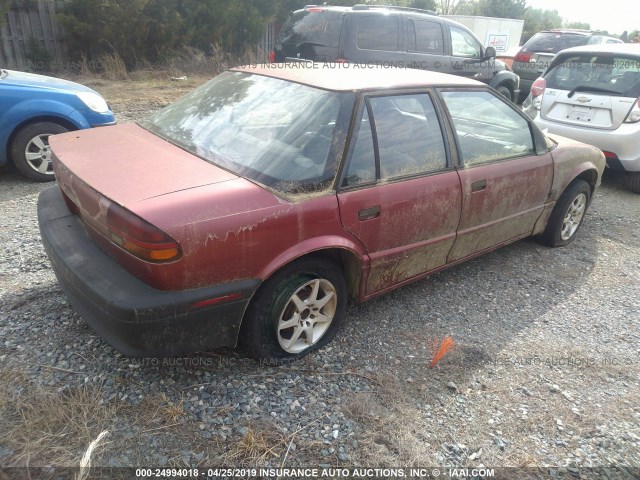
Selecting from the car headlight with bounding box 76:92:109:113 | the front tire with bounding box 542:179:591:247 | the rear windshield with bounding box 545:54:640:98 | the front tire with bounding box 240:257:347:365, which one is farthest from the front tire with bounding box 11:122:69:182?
the rear windshield with bounding box 545:54:640:98

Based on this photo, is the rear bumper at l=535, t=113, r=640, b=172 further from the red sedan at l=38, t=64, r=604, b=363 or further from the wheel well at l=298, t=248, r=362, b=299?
the wheel well at l=298, t=248, r=362, b=299

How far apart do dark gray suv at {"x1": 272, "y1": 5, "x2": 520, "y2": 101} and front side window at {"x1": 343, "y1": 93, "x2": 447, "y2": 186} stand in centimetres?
495

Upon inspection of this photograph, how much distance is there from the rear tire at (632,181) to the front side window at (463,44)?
413 centimetres

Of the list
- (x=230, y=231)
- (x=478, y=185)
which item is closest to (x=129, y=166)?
(x=230, y=231)

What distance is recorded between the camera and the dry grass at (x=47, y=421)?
6.89ft

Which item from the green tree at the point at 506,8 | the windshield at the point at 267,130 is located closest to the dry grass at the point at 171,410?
the windshield at the point at 267,130

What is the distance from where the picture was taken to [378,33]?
796 cm

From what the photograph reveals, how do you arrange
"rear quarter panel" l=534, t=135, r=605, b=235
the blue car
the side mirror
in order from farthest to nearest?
1. the side mirror
2. the blue car
3. "rear quarter panel" l=534, t=135, r=605, b=235

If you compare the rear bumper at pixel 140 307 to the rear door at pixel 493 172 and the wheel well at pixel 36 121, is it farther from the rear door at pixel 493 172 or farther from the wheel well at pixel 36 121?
the wheel well at pixel 36 121

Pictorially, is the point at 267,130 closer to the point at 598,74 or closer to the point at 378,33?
the point at 598,74

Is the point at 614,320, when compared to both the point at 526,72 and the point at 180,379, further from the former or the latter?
the point at 526,72

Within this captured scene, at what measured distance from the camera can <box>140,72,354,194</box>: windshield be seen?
2578mm

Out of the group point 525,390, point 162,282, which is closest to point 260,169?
point 162,282

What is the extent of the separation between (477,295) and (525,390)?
105 centimetres
